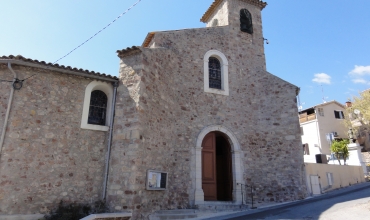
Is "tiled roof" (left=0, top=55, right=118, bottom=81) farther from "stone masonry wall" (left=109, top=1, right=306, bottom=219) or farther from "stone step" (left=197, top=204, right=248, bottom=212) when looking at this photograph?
Answer: "stone step" (left=197, top=204, right=248, bottom=212)

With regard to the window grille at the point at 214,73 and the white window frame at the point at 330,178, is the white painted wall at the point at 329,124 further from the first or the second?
the window grille at the point at 214,73

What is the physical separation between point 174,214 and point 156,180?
122 centimetres

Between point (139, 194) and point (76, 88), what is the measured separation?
13.4 ft

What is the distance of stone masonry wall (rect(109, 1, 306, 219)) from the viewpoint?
9.01m

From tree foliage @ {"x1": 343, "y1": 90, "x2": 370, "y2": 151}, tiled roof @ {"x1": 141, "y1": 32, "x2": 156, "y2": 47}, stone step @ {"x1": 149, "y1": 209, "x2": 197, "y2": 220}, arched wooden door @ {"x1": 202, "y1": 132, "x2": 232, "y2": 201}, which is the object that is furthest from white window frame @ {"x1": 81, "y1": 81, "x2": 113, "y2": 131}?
tree foliage @ {"x1": 343, "y1": 90, "x2": 370, "y2": 151}

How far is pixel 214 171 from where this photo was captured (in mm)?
11383

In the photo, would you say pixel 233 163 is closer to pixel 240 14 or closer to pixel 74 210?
pixel 74 210

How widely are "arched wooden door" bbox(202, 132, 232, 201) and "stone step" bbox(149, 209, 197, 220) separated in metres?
1.80

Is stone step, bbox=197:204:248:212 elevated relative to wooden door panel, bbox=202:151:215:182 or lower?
lower

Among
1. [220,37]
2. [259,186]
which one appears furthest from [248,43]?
[259,186]

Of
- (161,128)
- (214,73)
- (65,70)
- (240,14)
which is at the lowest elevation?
(161,128)

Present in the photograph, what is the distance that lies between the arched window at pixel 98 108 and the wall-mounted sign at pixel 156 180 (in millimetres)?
2466

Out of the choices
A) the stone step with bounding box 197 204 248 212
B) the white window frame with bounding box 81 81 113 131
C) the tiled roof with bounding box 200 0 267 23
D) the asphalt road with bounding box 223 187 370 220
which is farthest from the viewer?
the tiled roof with bounding box 200 0 267 23

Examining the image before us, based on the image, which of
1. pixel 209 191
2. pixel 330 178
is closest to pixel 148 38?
pixel 209 191
